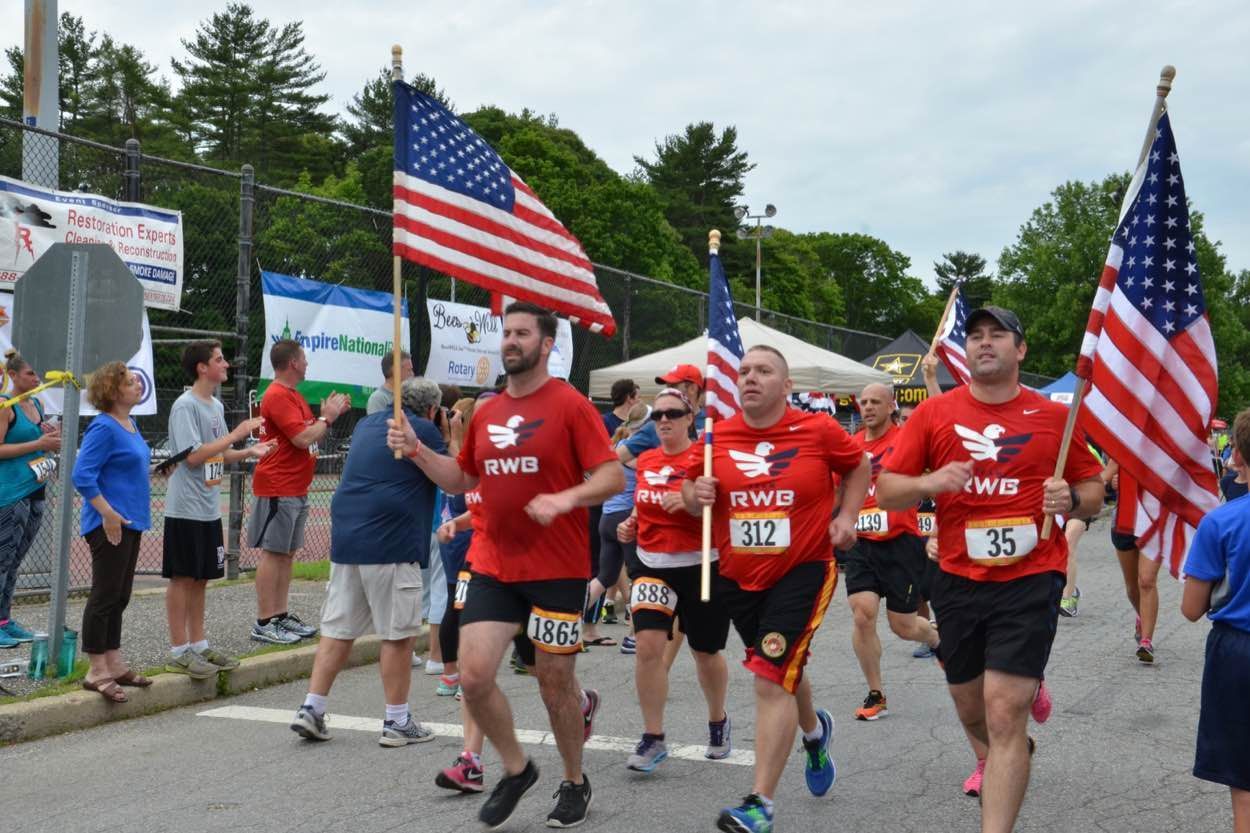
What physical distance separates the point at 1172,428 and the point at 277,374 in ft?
20.3

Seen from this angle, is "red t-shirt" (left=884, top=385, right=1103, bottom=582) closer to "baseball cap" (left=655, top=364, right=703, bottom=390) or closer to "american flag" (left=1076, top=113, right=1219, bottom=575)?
"american flag" (left=1076, top=113, right=1219, bottom=575)

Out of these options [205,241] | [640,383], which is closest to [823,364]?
[640,383]

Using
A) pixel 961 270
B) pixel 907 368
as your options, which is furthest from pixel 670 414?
pixel 961 270

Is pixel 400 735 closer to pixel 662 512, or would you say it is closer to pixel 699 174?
pixel 662 512

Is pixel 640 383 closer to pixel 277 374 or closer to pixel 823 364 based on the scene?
pixel 823 364

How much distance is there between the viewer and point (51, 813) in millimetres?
5469

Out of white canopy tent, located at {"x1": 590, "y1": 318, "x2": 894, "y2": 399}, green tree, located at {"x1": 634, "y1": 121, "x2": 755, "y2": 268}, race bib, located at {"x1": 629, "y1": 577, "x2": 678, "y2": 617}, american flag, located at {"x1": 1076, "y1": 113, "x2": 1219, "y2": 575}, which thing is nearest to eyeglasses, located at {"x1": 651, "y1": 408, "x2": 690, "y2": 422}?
race bib, located at {"x1": 629, "y1": 577, "x2": 678, "y2": 617}

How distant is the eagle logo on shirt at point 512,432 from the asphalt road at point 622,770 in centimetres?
159

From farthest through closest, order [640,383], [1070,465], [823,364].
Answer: [823,364], [640,383], [1070,465]

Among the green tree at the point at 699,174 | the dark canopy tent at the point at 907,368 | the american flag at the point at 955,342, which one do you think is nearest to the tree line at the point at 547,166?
the green tree at the point at 699,174

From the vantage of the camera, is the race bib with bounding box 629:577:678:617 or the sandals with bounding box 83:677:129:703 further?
the sandals with bounding box 83:677:129:703

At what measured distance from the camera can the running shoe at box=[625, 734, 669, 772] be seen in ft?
20.1

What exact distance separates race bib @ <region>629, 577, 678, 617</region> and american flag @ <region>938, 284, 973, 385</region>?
5.46 meters

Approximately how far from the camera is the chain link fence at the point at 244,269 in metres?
10.4
